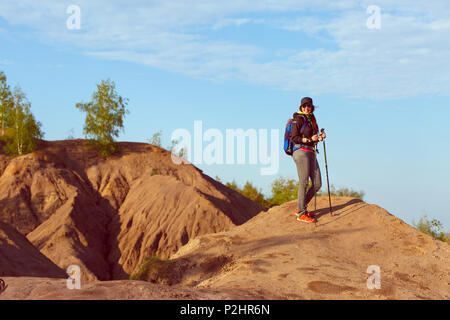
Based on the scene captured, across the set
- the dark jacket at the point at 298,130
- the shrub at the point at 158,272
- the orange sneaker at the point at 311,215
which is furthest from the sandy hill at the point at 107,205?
the dark jacket at the point at 298,130

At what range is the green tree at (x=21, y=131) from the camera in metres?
33.8

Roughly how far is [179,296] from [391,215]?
305 inches

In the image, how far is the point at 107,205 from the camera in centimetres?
3303

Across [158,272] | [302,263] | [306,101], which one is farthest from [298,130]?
[158,272]

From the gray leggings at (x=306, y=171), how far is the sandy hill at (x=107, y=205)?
15.6 m

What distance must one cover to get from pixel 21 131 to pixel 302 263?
92.8 feet

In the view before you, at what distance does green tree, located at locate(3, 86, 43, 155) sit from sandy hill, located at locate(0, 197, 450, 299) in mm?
24517

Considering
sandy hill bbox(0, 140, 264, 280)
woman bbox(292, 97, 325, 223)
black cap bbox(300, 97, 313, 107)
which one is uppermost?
black cap bbox(300, 97, 313, 107)

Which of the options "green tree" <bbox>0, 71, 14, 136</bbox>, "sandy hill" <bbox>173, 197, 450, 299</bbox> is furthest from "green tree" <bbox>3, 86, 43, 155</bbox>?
"sandy hill" <bbox>173, 197, 450, 299</bbox>

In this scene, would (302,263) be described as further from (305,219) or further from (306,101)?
(306,101)

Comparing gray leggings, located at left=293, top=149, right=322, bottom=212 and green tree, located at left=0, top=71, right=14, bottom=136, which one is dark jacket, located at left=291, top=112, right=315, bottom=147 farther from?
green tree, located at left=0, top=71, right=14, bottom=136

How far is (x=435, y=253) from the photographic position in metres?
11.5

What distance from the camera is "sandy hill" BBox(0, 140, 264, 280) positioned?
28219 mm
